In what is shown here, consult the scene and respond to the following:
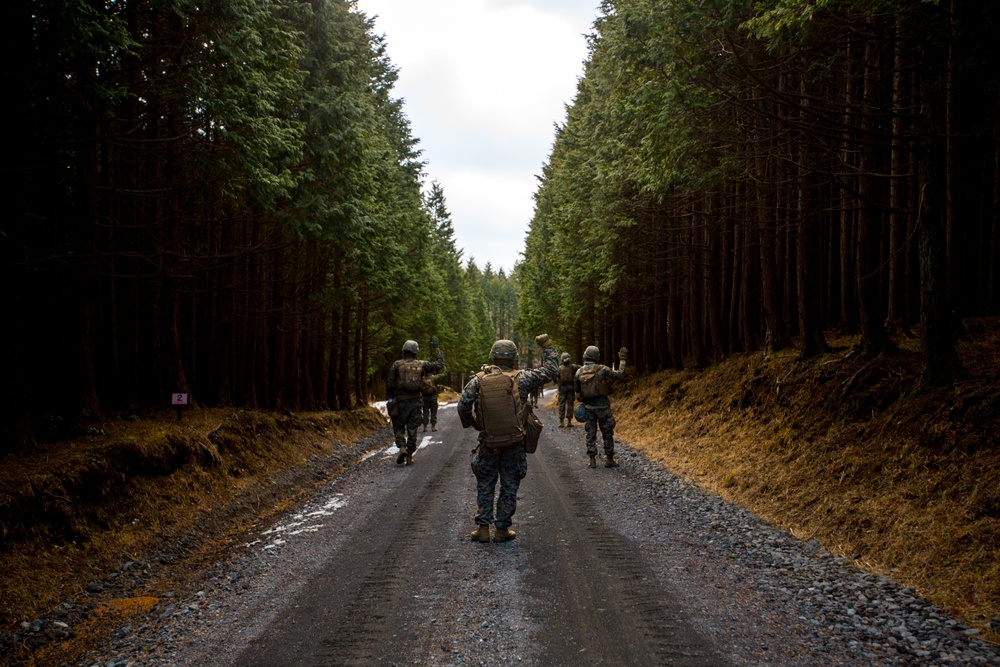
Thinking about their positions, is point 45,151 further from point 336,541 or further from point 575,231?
point 575,231

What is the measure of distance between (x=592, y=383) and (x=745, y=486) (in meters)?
3.97

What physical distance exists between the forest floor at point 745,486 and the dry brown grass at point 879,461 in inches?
0.8

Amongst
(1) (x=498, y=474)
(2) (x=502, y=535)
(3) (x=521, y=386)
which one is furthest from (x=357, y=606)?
(3) (x=521, y=386)

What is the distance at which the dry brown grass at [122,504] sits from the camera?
197 inches

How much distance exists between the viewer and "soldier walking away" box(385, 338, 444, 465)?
12281mm

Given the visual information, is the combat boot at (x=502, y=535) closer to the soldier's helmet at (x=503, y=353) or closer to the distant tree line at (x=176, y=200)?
the soldier's helmet at (x=503, y=353)

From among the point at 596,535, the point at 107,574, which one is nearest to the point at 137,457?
the point at 107,574

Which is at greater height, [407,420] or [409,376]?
[409,376]

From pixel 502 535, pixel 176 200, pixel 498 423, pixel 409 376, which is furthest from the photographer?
pixel 409 376

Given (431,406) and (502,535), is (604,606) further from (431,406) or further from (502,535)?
(431,406)

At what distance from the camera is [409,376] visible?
12.6 meters

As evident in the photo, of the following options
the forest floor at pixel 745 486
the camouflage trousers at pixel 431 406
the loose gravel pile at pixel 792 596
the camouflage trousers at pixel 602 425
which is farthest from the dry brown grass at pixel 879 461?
the camouflage trousers at pixel 431 406

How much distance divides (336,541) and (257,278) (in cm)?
988

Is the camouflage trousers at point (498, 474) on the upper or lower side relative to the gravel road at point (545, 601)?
upper
